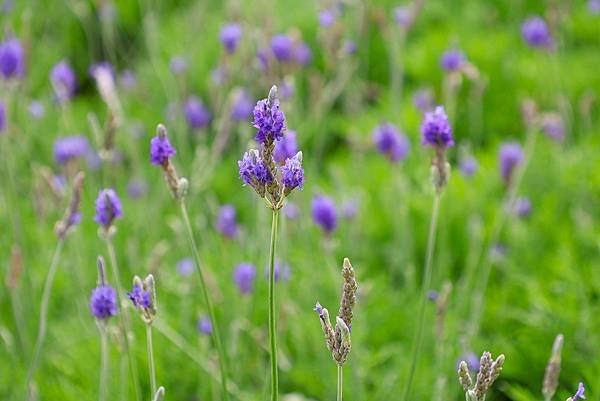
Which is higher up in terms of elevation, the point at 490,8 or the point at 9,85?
the point at 490,8

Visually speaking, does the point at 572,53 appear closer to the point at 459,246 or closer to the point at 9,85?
the point at 459,246

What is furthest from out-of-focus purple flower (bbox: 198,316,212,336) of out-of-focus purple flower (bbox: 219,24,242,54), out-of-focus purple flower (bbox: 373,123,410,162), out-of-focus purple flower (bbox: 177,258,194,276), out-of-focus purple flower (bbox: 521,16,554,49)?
out-of-focus purple flower (bbox: 521,16,554,49)

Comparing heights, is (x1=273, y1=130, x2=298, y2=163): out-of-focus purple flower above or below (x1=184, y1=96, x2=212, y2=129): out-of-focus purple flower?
below

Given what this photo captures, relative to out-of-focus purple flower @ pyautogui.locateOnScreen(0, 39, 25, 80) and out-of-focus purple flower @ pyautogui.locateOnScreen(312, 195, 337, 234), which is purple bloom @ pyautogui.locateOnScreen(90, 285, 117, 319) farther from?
out-of-focus purple flower @ pyautogui.locateOnScreen(0, 39, 25, 80)

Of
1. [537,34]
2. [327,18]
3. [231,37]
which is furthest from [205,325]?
[537,34]

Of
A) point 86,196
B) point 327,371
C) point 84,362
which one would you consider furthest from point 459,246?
point 86,196

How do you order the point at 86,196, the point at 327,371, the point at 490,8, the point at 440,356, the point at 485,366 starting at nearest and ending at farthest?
the point at 485,366, the point at 440,356, the point at 327,371, the point at 86,196, the point at 490,8

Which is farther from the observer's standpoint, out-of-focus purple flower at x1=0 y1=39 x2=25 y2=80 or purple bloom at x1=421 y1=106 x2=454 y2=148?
out-of-focus purple flower at x1=0 y1=39 x2=25 y2=80

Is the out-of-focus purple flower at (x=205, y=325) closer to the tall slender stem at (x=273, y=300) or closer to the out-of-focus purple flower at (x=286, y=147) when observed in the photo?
the out-of-focus purple flower at (x=286, y=147)
